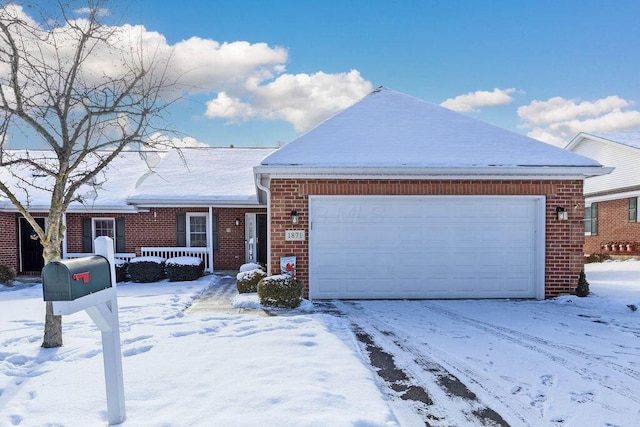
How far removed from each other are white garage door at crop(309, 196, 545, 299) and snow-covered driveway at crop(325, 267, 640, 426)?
27.3 inches

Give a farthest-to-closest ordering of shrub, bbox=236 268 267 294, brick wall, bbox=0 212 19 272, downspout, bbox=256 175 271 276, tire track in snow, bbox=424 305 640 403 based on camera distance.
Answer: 1. brick wall, bbox=0 212 19 272
2. shrub, bbox=236 268 267 294
3. downspout, bbox=256 175 271 276
4. tire track in snow, bbox=424 305 640 403

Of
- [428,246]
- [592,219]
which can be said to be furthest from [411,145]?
[592,219]

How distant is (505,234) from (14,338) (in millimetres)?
9257

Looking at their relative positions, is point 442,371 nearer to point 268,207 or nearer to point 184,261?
point 268,207

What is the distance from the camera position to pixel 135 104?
19.1ft

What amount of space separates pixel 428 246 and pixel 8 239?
14.6 meters

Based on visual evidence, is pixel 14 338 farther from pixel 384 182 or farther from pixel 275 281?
pixel 384 182

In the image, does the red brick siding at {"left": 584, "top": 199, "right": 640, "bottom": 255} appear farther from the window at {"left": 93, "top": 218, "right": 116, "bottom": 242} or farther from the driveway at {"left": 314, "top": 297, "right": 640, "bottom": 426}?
the window at {"left": 93, "top": 218, "right": 116, "bottom": 242}

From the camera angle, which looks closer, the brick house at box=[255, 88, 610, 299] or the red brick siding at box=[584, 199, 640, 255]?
the brick house at box=[255, 88, 610, 299]

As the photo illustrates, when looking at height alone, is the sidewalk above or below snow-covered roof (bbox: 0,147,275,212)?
below

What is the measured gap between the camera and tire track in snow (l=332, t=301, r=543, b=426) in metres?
3.63

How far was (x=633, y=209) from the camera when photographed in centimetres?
1717

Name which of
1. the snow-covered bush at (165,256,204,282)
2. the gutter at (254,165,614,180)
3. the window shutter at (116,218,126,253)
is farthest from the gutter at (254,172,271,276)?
the window shutter at (116,218,126,253)

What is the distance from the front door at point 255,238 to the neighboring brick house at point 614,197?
51.5 ft
